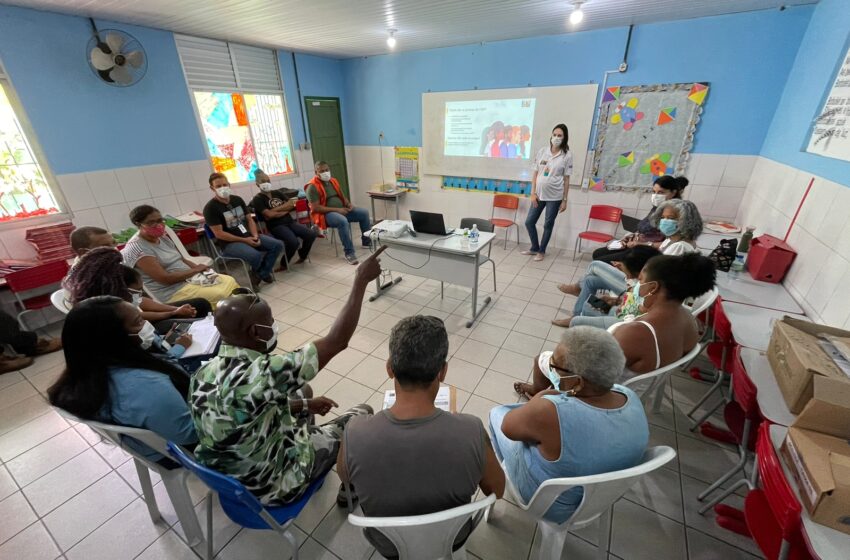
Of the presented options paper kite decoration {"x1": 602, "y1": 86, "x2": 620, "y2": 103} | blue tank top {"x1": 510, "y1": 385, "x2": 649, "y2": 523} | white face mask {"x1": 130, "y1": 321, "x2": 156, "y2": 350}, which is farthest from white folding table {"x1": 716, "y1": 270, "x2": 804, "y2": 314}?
white face mask {"x1": 130, "y1": 321, "x2": 156, "y2": 350}

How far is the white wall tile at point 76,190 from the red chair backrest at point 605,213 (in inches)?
244

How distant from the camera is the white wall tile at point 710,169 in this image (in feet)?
13.3

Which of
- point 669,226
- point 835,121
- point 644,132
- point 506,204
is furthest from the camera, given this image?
point 506,204

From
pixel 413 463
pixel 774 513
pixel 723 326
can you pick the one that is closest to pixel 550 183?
pixel 723 326

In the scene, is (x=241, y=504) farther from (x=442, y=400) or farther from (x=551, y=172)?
(x=551, y=172)

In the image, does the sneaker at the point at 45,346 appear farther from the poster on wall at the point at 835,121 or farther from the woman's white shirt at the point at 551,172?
the poster on wall at the point at 835,121

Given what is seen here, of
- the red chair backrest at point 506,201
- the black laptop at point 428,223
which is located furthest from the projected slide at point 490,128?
the black laptop at point 428,223

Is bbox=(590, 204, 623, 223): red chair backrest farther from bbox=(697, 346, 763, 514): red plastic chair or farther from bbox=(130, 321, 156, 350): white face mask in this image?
bbox=(130, 321, 156, 350): white face mask

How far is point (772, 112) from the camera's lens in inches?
145

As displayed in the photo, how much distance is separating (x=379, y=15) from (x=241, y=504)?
434 centimetres

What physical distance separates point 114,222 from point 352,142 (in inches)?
163

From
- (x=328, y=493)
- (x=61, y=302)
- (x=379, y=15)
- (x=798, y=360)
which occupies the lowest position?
(x=328, y=493)

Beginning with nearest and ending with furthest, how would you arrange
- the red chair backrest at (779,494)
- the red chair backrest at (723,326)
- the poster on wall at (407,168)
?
the red chair backrest at (779,494) < the red chair backrest at (723,326) < the poster on wall at (407,168)

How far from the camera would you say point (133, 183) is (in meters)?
4.07
